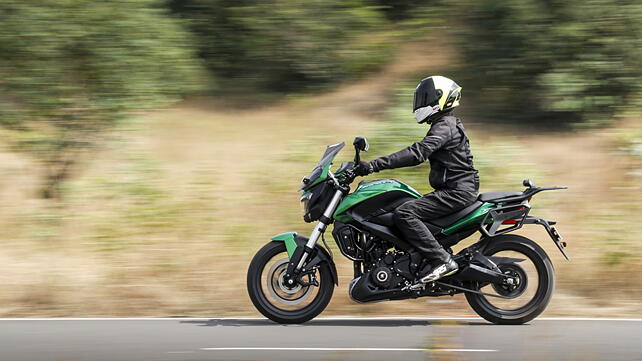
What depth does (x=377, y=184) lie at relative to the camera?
304 inches

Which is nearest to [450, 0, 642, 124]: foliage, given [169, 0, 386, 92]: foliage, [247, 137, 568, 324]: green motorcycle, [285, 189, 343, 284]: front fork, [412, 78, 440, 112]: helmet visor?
[169, 0, 386, 92]: foliage

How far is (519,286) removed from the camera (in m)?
7.70

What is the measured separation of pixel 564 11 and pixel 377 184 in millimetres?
5920

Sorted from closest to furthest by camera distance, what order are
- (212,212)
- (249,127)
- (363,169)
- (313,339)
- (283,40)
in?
(313,339) → (363,169) → (212,212) → (249,127) → (283,40)

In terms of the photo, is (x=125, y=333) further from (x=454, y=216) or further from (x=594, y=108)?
(x=594, y=108)

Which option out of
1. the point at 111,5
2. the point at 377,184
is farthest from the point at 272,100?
the point at 377,184

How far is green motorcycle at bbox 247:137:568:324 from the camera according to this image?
7.61m

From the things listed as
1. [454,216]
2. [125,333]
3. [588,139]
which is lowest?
[125,333]

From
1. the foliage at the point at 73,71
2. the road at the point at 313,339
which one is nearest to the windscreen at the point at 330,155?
the road at the point at 313,339

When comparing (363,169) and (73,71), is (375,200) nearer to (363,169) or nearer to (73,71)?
(363,169)

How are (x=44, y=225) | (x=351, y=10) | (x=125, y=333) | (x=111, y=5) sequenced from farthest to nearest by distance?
(x=351, y=10) < (x=111, y=5) < (x=44, y=225) < (x=125, y=333)

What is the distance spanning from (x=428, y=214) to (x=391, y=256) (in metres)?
0.49

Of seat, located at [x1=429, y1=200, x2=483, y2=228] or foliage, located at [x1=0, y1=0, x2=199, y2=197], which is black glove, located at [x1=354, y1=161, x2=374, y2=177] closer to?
seat, located at [x1=429, y1=200, x2=483, y2=228]

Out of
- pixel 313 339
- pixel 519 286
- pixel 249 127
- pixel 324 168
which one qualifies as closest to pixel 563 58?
pixel 249 127
